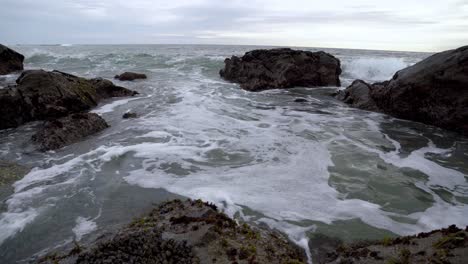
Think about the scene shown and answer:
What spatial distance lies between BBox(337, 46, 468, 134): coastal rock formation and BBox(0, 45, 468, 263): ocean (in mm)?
439

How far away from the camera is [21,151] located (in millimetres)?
6602

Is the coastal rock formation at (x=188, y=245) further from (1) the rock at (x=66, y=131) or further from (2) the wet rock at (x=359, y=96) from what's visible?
(2) the wet rock at (x=359, y=96)

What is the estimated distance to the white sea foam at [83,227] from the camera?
3793 millimetres

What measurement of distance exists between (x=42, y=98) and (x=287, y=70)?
11686mm

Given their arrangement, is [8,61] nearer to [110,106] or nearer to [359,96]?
[110,106]

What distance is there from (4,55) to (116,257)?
21.5 m

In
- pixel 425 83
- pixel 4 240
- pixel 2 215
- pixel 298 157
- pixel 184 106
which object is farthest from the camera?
pixel 184 106

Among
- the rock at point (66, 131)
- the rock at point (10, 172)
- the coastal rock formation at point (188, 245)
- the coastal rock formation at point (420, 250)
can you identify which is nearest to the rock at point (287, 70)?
the rock at point (66, 131)

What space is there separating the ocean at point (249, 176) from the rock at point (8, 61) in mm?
12899

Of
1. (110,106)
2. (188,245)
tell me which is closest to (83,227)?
(188,245)

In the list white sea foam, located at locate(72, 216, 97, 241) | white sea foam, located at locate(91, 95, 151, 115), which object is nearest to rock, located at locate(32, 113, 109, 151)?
white sea foam, located at locate(91, 95, 151, 115)

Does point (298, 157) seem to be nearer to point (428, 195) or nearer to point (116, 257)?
point (428, 195)

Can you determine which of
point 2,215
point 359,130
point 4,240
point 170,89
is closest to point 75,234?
point 4,240

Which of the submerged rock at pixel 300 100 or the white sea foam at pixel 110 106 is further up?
the submerged rock at pixel 300 100
